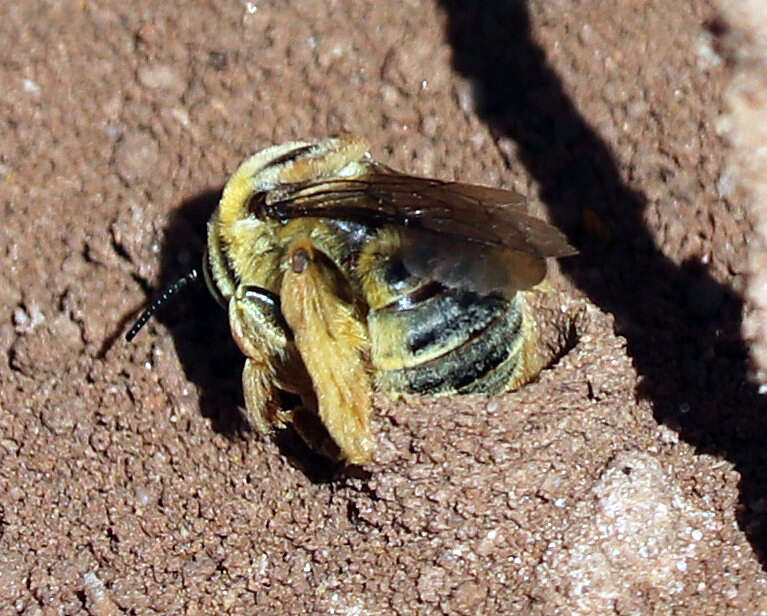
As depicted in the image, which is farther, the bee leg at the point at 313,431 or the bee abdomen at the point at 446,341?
the bee leg at the point at 313,431

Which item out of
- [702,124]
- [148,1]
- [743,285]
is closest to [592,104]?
[702,124]

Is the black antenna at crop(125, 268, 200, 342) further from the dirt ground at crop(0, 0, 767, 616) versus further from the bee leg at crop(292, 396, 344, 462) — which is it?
the bee leg at crop(292, 396, 344, 462)

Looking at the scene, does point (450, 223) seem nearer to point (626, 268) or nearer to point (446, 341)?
point (446, 341)

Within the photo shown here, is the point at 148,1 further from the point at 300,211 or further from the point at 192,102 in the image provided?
the point at 300,211

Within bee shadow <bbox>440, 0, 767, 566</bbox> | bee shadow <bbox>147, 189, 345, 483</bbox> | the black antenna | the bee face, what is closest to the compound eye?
the bee face

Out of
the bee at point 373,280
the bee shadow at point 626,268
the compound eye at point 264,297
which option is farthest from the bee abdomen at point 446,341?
the bee shadow at point 626,268

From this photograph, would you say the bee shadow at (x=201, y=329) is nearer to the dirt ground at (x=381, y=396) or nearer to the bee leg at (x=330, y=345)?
the dirt ground at (x=381, y=396)
